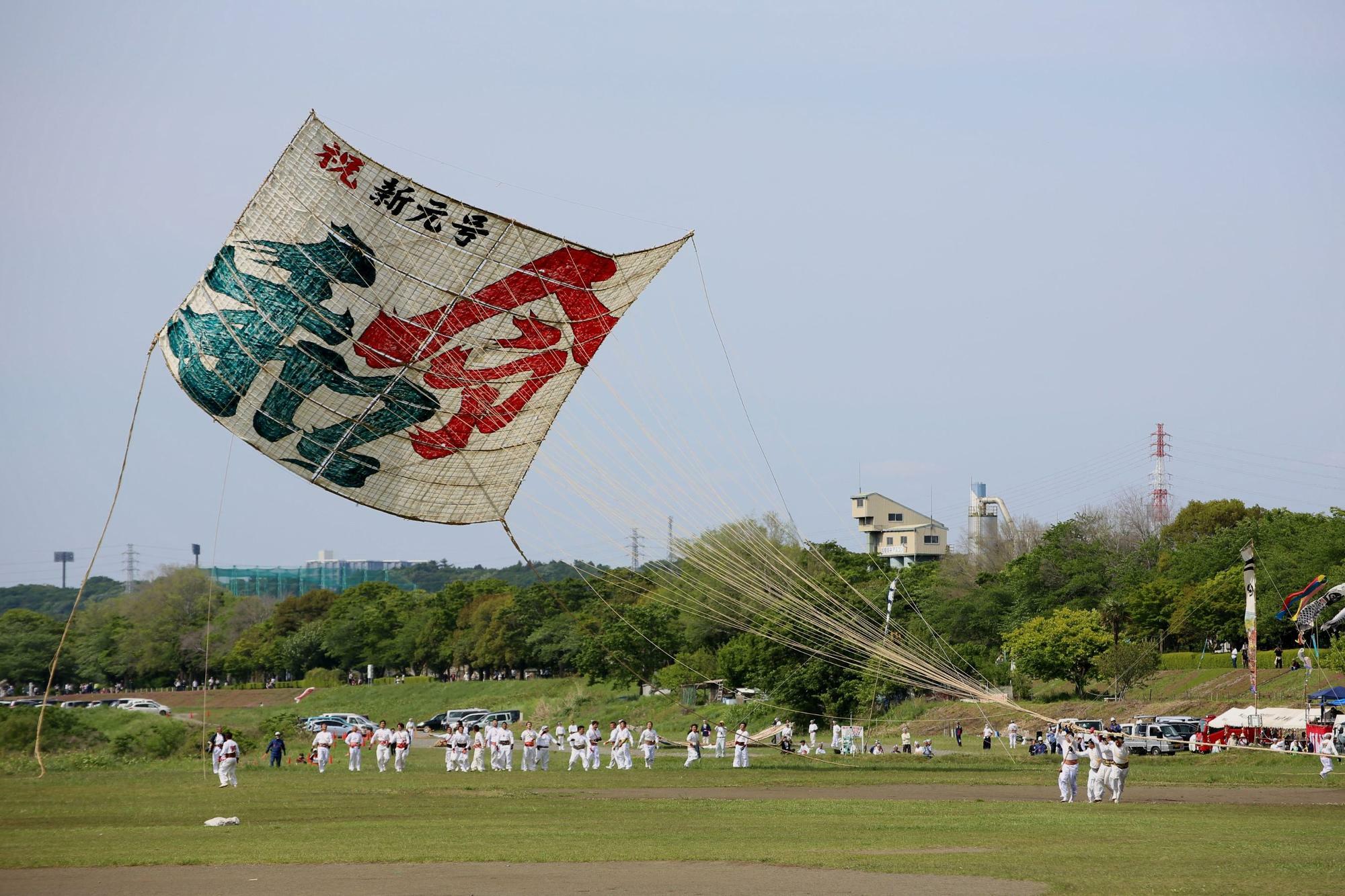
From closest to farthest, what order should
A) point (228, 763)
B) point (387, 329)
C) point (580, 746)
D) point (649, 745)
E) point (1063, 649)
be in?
point (387, 329), point (228, 763), point (649, 745), point (580, 746), point (1063, 649)

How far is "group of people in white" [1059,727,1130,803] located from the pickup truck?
16448mm

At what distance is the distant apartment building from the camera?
13875 centimetres

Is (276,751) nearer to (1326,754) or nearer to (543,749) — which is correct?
(543,749)

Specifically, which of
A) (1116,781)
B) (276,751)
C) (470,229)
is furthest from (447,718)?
(470,229)

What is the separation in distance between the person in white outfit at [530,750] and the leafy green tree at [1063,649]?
98.0ft

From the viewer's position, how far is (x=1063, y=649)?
60500mm

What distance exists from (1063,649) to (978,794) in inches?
1375

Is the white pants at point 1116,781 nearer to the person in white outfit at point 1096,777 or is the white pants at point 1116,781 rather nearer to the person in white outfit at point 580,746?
the person in white outfit at point 1096,777

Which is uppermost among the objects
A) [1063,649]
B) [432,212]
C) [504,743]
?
[432,212]

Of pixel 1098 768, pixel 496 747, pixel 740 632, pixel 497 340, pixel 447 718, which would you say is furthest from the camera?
pixel 447 718

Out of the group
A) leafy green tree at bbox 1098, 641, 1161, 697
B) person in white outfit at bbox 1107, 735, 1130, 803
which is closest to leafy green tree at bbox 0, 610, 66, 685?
leafy green tree at bbox 1098, 641, 1161, 697

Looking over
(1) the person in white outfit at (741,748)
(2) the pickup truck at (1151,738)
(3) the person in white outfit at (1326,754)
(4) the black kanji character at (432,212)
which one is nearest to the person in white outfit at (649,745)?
(1) the person in white outfit at (741,748)

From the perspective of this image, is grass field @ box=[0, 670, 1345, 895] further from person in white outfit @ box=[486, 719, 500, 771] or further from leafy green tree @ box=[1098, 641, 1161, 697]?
leafy green tree @ box=[1098, 641, 1161, 697]

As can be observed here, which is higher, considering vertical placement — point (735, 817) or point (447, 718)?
point (735, 817)
